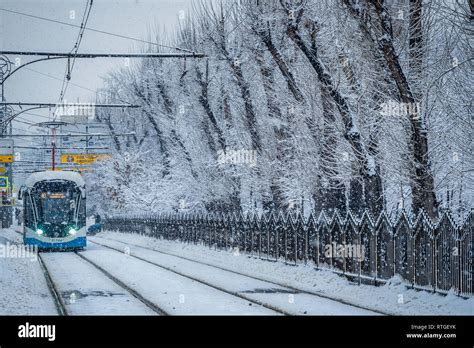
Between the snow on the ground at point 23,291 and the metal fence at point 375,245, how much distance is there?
23.8 ft

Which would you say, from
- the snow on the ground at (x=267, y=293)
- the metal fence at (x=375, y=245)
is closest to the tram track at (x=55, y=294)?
the snow on the ground at (x=267, y=293)

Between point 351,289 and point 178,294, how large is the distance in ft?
13.0

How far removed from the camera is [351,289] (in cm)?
1698

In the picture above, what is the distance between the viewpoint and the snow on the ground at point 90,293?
13.2m

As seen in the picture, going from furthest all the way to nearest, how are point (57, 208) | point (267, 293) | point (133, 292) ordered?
point (57, 208) < point (267, 293) < point (133, 292)

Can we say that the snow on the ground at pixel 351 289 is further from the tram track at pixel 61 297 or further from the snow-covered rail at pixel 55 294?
the snow-covered rail at pixel 55 294

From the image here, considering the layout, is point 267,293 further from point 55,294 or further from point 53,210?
point 53,210

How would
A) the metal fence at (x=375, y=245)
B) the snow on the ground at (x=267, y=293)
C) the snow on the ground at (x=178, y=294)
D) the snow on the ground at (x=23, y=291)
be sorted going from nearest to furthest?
the snow on the ground at (x=178, y=294) → the snow on the ground at (x=23, y=291) → the snow on the ground at (x=267, y=293) → the metal fence at (x=375, y=245)

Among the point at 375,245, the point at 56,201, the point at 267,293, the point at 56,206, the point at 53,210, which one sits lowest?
the point at 267,293

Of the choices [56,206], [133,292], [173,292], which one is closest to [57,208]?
[56,206]

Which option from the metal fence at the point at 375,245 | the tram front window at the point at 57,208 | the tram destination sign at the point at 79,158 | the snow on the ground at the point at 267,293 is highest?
the tram destination sign at the point at 79,158
